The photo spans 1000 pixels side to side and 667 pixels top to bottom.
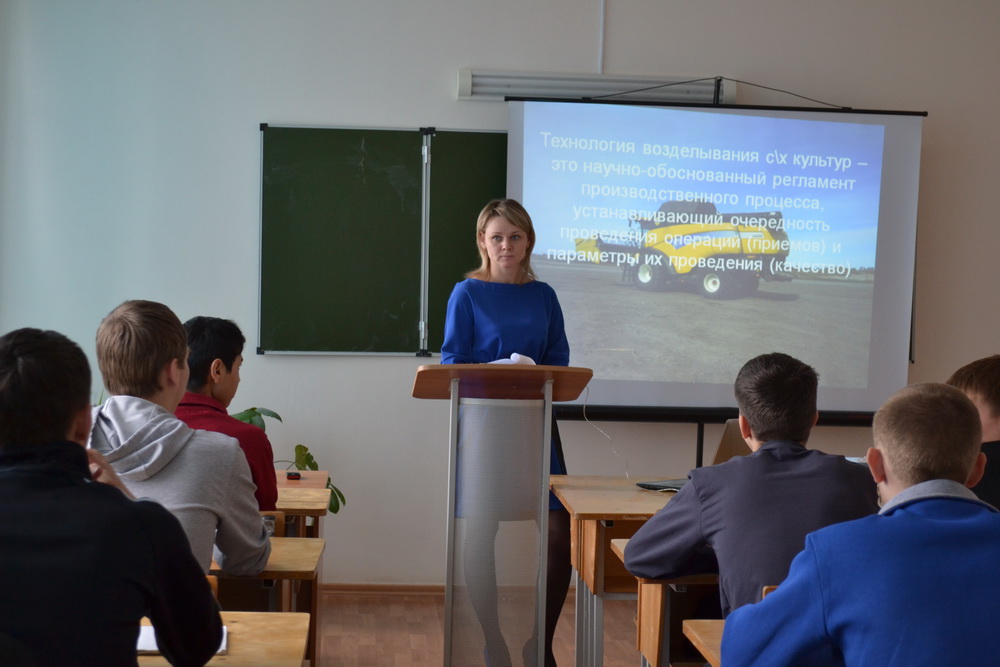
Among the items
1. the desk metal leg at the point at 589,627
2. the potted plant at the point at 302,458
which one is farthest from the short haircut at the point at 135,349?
the potted plant at the point at 302,458

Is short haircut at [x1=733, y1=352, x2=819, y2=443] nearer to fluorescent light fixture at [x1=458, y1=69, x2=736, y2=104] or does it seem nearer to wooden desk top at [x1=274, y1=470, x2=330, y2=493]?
wooden desk top at [x1=274, y1=470, x2=330, y2=493]

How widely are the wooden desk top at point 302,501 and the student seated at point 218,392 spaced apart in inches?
7.0

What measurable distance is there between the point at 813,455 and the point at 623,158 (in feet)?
10.1

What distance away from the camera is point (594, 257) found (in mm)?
4832

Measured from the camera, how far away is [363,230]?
4.80m

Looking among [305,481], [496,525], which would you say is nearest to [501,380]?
[496,525]

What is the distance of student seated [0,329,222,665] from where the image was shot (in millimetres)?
1183

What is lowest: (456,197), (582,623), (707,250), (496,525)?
(582,623)

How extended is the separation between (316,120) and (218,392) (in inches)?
103

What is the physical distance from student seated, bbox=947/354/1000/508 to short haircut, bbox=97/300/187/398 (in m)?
1.69

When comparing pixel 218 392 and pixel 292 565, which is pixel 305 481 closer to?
pixel 218 392

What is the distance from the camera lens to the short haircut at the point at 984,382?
2.15 m

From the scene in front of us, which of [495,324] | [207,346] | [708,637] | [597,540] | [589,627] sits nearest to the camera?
[708,637]

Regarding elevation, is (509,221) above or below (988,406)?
above
